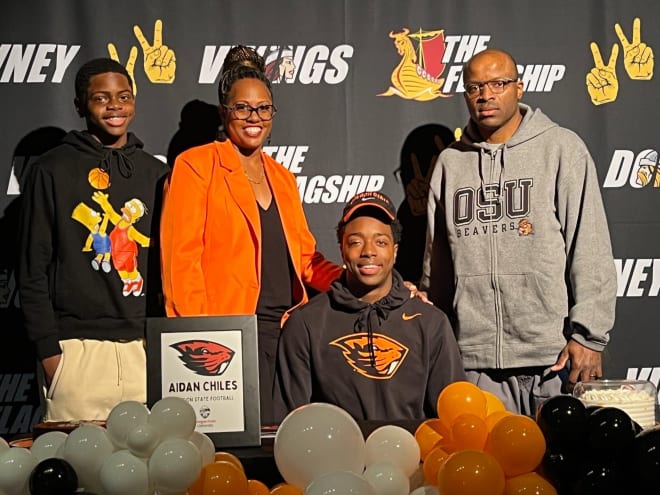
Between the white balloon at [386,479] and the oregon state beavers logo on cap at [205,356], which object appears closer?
the white balloon at [386,479]

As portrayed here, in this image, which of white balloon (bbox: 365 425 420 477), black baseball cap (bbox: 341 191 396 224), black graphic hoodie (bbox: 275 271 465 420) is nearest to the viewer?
white balloon (bbox: 365 425 420 477)

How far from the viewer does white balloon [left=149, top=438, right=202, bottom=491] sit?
1045 millimetres

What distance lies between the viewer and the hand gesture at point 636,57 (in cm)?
363

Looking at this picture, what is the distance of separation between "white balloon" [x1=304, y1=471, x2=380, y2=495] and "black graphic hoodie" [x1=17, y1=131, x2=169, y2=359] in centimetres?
202

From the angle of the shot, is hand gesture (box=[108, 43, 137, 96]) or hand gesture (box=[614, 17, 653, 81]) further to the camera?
hand gesture (box=[614, 17, 653, 81])

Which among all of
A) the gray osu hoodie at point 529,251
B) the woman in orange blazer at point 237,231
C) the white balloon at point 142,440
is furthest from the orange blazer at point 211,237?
the white balloon at point 142,440

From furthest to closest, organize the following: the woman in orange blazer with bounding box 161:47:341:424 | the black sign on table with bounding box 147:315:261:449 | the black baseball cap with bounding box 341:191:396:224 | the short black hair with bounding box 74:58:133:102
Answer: the short black hair with bounding box 74:58:133:102 → the woman in orange blazer with bounding box 161:47:341:424 → the black baseball cap with bounding box 341:191:396:224 → the black sign on table with bounding box 147:315:261:449

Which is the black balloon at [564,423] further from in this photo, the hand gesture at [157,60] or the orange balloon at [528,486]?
→ the hand gesture at [157,60]

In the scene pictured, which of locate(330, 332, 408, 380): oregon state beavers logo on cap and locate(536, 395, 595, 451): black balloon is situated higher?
locate(536, 395, 595, 451): black balloon

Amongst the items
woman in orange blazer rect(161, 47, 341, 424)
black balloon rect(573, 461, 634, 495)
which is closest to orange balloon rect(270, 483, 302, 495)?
black balloon rect(573, 461, 634, 495)

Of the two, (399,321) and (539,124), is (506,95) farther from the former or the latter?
(399,321)

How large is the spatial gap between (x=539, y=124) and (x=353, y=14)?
39.5 inches

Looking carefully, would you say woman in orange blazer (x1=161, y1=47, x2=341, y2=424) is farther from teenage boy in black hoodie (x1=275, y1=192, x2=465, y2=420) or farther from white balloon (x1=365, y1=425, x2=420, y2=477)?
white balloon (x1=365, y1=425, x2=420, y2=477)

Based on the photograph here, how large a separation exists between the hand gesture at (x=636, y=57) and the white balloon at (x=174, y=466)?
3078mm
